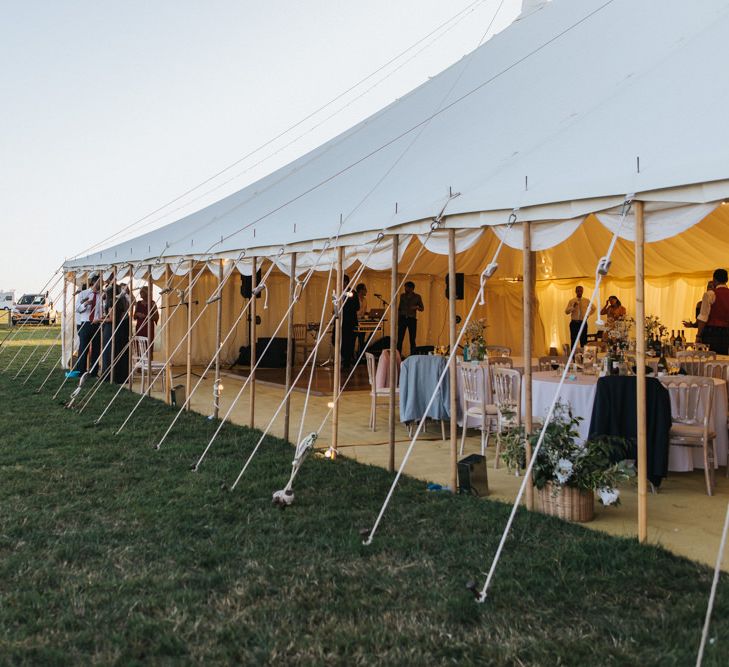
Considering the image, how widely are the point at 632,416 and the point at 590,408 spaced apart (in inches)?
19.8

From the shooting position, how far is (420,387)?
22.2ft

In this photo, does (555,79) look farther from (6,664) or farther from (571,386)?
(6,664)

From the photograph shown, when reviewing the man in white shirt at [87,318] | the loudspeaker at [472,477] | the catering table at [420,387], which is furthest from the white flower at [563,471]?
the man in white shirt at [87,318]

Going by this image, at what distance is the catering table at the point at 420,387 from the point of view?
6680mm

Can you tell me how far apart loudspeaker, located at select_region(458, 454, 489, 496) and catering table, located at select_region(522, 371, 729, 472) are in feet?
3.09

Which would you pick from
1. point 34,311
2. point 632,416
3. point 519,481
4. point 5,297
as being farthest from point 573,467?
point 5,297

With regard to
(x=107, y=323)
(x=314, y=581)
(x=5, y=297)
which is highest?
(x=5, y=297)

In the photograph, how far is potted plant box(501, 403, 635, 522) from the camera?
3969mm

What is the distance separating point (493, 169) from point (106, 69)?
11.5m

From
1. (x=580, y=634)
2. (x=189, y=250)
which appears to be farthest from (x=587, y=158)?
(x=189, y=250)

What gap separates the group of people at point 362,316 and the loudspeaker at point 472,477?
217 inches

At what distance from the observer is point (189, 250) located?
27.5ft

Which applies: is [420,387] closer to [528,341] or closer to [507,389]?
[507,389]

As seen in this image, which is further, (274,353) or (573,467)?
(274,353)
